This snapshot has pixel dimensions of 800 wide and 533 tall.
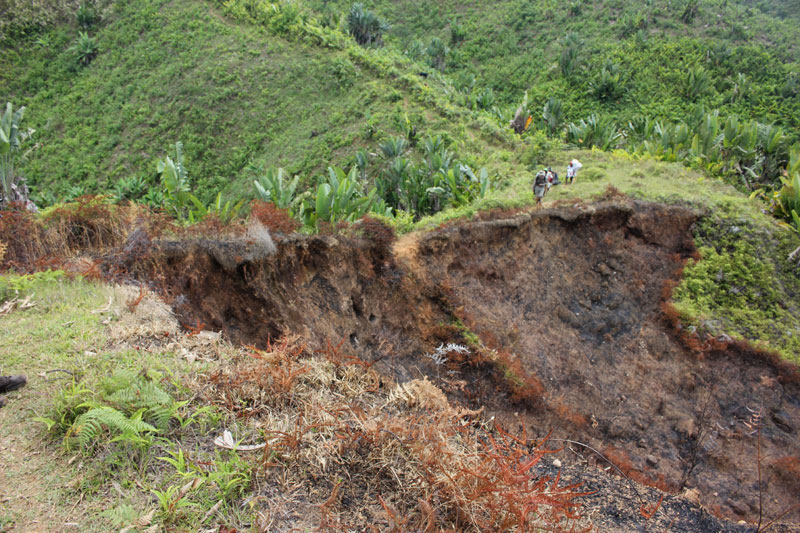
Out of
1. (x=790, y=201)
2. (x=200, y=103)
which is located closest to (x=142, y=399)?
(x=790, y=201)

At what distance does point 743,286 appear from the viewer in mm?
9078

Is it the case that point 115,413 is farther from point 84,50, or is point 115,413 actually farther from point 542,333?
point 84,50

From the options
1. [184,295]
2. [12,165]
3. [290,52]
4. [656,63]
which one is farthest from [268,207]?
[656,63]

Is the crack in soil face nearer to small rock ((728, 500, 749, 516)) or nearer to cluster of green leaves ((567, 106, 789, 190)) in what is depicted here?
small rock ((728, 500, 749, 516))

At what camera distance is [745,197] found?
35.3ft

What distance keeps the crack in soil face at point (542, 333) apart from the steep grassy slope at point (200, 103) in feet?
19.6

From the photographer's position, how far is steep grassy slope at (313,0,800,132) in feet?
69.3

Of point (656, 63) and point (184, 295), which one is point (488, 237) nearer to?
point (184, 295)

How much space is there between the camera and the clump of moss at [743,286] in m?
8.56

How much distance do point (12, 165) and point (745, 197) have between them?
14.7 m

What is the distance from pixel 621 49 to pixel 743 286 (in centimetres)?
1989

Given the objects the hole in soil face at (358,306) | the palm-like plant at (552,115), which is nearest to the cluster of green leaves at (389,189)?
the hole in soil face at (358,306)

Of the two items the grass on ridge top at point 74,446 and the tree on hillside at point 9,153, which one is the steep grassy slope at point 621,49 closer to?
the tree on hillside at point 9,153

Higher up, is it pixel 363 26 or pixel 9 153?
pixel 363 26
